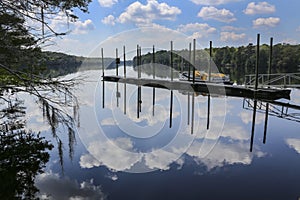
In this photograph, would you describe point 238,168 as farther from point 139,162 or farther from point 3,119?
point 3,119

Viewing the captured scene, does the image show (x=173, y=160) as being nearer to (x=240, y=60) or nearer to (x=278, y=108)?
(x=278, y=108)

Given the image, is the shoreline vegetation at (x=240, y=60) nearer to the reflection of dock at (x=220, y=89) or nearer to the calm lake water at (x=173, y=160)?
the reflection of dock at (x=220, y=89)

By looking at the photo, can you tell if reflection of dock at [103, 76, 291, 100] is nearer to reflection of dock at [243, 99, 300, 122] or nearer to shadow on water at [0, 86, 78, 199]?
reflection of dock at [243, 99, 300, 122]

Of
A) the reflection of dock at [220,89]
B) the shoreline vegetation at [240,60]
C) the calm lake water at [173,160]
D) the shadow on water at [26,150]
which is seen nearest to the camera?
the shadow on water at [26,150]

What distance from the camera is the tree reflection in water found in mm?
3672

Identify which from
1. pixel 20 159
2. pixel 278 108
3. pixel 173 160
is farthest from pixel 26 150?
pixel 278 108

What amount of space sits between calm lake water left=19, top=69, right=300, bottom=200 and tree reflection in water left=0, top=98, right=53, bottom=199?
0.60 ft

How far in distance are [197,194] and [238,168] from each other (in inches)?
53.1

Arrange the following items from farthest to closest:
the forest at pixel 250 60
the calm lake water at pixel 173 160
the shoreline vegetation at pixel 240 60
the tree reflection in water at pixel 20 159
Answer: the forest at pixel 250 60 → the shoreline vegetation at pixel 240 60 → the calm lake water at pixel 173 160 → the tree reflection in water at pixel 20 159

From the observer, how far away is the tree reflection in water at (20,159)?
3.67 meters

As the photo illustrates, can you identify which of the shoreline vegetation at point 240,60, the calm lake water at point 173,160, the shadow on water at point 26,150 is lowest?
the calm lake water at point 173,160

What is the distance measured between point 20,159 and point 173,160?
110 inches

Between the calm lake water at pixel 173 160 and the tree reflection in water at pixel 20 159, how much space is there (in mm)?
183

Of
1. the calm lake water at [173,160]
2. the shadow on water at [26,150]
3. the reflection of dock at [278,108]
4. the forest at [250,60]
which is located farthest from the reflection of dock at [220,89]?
the shadow on water at [26,150]
